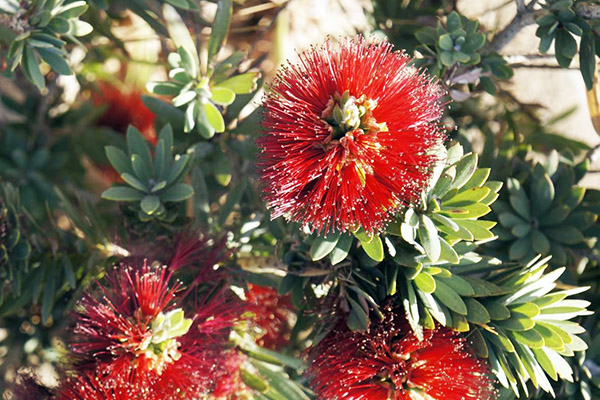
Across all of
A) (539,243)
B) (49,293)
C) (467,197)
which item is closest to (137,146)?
(49,293)

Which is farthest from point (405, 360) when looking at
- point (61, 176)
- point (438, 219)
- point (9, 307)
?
point (61, 176)

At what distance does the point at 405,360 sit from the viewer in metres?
1.03

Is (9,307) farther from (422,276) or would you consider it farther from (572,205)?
(572,205)

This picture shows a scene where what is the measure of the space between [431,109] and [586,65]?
515 millimetres

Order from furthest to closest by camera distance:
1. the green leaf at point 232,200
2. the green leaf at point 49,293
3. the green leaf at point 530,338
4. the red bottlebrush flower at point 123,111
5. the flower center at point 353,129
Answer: the red bottlebrush flower at point 123,111, the green leaf at point 232,200, the green leaf at point 49,293, the green leaf at point 530,338, the flower center at point 353,129

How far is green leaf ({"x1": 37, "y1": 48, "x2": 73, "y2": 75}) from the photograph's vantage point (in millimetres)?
1233

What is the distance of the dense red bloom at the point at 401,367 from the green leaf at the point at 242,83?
567mm

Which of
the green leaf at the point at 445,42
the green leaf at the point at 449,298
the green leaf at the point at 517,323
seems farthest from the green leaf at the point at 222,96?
the green leaf at the point at 517,323

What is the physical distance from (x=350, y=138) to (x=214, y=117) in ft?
1.56

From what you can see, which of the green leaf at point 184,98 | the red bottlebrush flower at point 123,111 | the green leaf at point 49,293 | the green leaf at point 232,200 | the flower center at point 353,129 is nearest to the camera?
the flower center at point 353,129

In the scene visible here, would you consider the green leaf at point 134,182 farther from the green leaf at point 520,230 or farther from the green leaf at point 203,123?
the green leaf at point 520,230

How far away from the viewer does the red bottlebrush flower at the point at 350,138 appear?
2.92ft

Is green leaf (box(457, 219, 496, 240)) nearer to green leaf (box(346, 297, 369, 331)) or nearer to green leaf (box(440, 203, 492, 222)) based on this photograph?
green leaf (box(440, 203, 492, 222))

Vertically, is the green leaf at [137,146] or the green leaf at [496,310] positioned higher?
the green leaf at [137,146]
